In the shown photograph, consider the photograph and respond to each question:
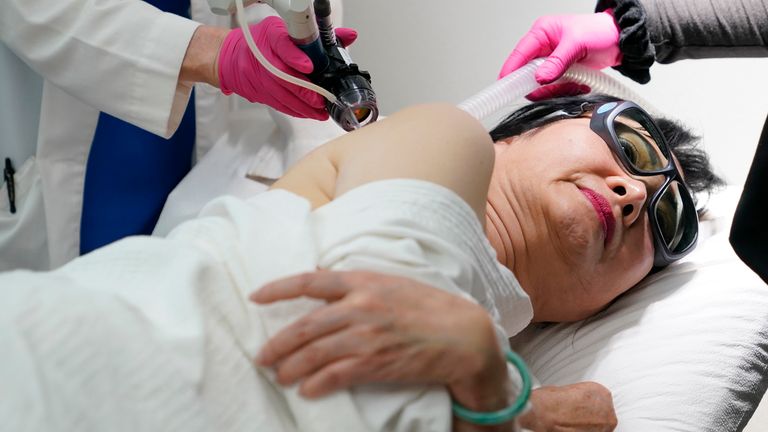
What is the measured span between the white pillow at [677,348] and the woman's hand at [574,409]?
89 mm

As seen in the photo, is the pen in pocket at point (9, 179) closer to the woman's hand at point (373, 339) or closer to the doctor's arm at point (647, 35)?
the woman's hand at point (373, 339)

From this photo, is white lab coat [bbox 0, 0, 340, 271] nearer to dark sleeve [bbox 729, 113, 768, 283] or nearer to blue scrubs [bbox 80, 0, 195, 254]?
blue scrubs [bbox 80, 0, 195, 254]

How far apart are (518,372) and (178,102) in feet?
2.83

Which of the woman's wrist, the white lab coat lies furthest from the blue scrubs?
the woman's wrist

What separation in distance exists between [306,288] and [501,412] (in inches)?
10.2

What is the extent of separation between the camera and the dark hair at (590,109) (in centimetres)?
152

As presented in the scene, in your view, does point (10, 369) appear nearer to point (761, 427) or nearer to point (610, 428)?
point (610, 428)

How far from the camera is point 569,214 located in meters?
1.34

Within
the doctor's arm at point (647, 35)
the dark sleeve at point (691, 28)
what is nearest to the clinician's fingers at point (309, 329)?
the doctor's arm at point (647, 35)

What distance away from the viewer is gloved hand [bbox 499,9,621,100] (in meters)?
1.63

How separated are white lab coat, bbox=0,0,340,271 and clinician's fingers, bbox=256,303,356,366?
0.75 metres

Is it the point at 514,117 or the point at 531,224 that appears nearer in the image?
the point at 531,224

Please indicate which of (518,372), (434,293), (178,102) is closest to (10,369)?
(434,293)

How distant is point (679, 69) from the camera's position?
2.23 meters
